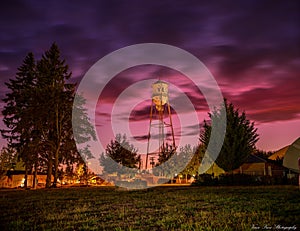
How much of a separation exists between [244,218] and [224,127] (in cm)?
2148

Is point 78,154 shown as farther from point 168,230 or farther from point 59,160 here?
point 168,230

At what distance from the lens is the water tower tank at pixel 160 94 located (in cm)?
4450

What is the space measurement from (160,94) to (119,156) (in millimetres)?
15758

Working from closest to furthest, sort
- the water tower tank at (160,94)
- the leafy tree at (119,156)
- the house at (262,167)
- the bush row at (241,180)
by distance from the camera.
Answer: the bush row at (241,180) < the house at (262,167) < the water tower tank at (160,94) < the leafy tree at (119,156)

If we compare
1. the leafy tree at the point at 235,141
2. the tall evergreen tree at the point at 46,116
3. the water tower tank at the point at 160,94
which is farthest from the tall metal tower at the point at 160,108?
the leafy tree at the point at 235,141

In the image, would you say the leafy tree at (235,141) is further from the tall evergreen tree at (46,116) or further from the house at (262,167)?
the tall evergreen tree at (46,116)

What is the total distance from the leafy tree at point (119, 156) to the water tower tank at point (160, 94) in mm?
14029

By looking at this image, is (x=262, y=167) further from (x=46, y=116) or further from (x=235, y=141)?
(x=46, y=116)

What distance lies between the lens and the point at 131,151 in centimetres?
5744

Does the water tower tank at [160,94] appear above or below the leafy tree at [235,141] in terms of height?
above

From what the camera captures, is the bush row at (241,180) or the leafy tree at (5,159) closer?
the bush row at (241,180)

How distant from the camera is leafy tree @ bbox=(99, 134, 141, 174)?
5478 cm

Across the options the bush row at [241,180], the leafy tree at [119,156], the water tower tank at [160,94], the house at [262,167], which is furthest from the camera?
the leafy tree at [119,156]

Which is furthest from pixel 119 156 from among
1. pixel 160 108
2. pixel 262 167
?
pixel 262 167
